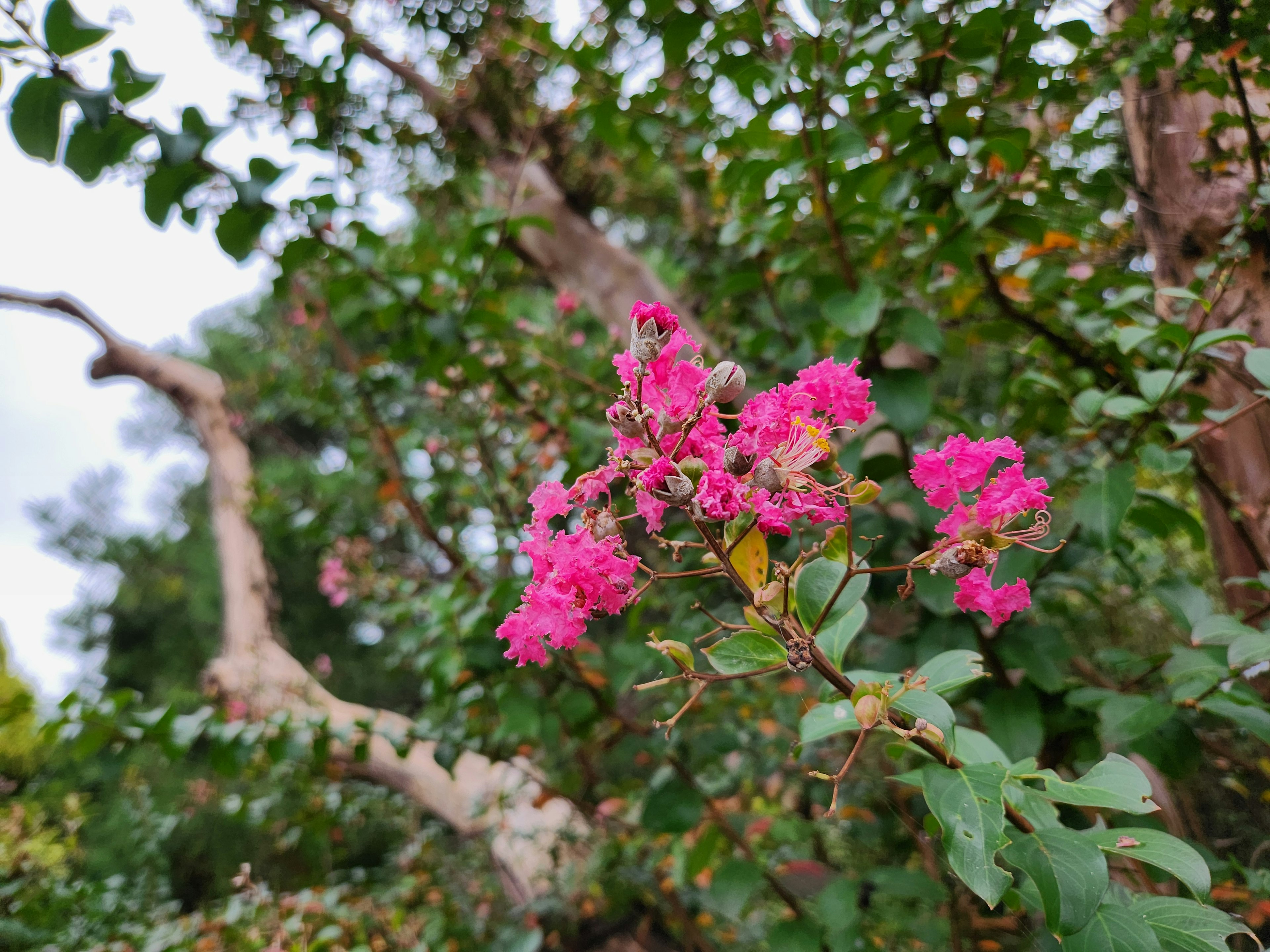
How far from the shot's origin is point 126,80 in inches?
28.8

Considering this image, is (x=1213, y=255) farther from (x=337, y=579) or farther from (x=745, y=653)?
(x=337, y=579)

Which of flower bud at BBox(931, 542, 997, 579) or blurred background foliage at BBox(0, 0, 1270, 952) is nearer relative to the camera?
flower bud at BBox(931, 542, 997, 579)

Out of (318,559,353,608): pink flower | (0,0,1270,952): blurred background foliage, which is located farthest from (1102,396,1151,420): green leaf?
(318,559,353,608): pink flower

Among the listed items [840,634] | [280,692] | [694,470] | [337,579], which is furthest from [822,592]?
[280,692]

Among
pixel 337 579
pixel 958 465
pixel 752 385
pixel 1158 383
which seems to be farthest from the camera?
pixel 337 579

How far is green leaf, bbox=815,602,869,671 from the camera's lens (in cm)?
51

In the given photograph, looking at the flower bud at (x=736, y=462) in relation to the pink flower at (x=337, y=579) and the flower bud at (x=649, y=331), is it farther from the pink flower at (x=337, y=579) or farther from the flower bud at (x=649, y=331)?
the pink flower at (x=337, y=579)

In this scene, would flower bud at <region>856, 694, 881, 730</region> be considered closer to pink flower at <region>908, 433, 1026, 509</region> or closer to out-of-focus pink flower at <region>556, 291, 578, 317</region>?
pink flower at <region>908, 433, 1026, 509</region>

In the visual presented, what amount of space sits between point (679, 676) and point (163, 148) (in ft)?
2.71

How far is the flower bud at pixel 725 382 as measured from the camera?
1.34ft

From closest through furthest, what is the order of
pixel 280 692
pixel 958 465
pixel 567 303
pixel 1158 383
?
pixel 958 465 → pixel 1158 383 → pixel 567 303 → pixel 280 692

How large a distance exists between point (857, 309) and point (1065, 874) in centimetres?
58

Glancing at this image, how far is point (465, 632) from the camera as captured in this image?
996mm

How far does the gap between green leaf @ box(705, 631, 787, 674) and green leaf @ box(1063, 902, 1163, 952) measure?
23 centimetres
